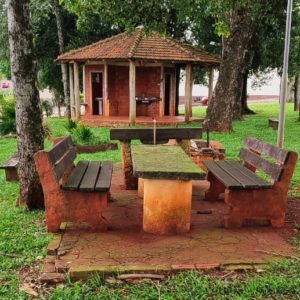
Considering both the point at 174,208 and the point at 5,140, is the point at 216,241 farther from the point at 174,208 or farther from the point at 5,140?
the point at 5,140

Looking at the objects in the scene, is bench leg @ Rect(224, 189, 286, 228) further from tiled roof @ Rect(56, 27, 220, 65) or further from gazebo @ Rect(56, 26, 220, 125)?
tiled roof @ Rect(56, 27, 220, 65)

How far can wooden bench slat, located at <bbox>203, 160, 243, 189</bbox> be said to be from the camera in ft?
14.3

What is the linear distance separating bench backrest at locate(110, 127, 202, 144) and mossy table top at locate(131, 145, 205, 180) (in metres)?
0.70

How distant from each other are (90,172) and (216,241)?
178 centimetres

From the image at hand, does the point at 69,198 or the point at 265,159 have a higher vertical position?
the point at 265,159

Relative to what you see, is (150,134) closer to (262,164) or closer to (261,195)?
(262,164)

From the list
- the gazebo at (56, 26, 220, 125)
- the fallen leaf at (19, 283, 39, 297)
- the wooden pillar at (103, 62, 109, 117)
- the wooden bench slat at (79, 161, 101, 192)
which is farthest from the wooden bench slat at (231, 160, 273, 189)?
the wooden pillar at (103, 62, 109, 117)

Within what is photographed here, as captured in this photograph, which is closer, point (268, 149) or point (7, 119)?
point (268, 149)

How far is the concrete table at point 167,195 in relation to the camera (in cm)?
408

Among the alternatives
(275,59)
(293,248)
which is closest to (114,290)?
(293,248)

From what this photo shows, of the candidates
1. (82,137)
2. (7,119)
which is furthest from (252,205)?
(7,119)

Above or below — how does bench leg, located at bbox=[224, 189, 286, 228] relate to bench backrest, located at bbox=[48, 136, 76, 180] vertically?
below

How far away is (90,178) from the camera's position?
4.71m

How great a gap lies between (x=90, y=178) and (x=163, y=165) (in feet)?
2.93
